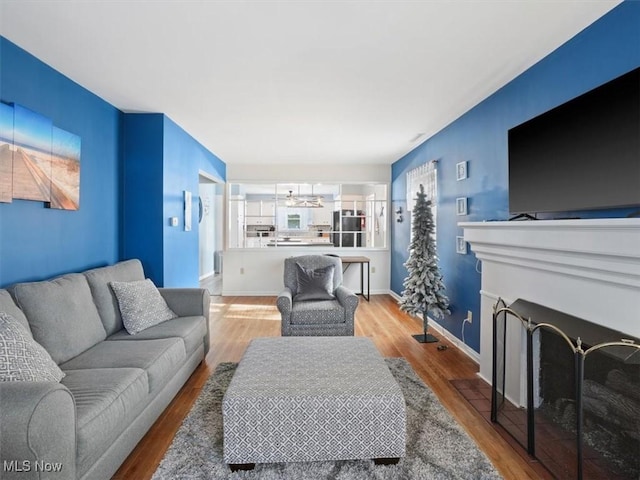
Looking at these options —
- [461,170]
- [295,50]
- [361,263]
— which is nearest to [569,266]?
[461,170]

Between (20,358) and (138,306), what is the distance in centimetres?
124

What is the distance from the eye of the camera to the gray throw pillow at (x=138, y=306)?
9.18ft

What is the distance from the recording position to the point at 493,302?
284 centimetres

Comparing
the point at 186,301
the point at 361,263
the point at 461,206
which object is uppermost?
the point at 461,206

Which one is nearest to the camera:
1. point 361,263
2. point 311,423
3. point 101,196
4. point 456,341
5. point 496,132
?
point 311,423

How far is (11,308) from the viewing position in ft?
6.43

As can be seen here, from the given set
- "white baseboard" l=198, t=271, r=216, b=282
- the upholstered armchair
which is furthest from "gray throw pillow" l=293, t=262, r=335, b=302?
"white baseboard" l=198, t=271, r=216, b=282

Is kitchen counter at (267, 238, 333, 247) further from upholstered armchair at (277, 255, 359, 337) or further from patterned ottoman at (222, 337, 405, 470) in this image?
patterned ottoman at (222, 337, 405, 470)

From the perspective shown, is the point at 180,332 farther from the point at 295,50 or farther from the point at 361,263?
the point at 361,263

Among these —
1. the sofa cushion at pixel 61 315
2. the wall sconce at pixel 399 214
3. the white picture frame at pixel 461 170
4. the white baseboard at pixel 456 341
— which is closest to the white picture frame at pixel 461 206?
the white picture frame at pixel 461 170

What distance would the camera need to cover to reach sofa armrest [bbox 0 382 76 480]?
1281 mm

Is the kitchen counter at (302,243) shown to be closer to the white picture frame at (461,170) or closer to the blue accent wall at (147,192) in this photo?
the blue accent wall at (147,192)

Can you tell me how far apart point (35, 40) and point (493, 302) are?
12.4 feet

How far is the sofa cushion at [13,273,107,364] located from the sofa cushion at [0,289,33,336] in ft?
0.21
